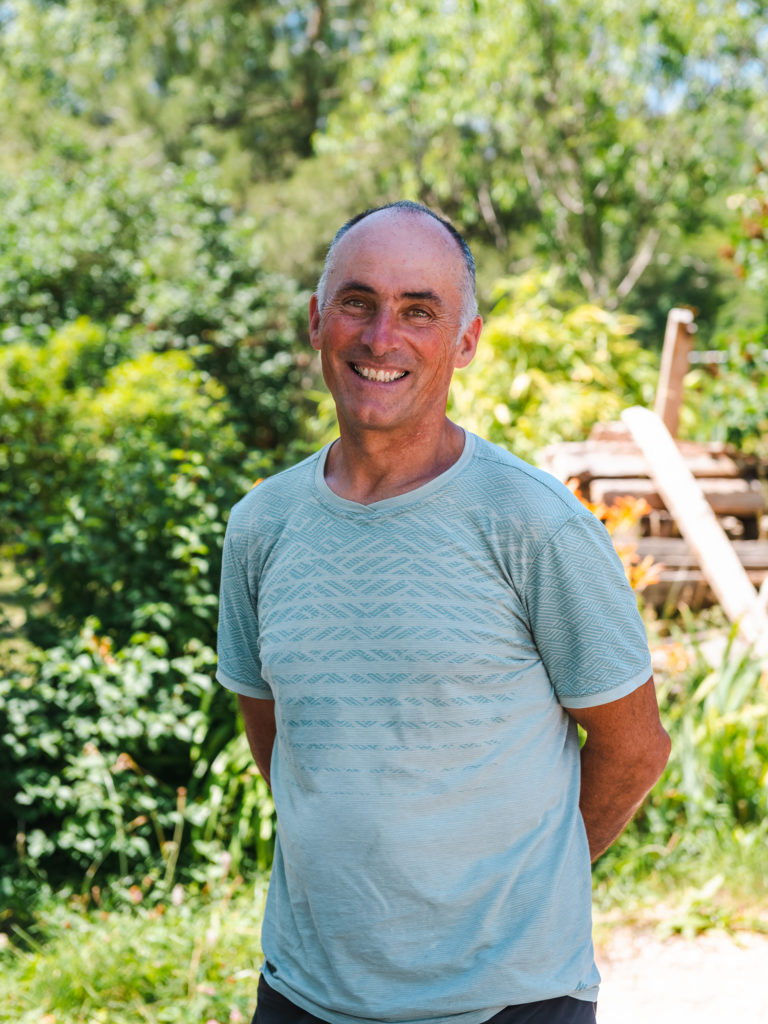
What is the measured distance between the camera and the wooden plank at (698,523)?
15.2 feet

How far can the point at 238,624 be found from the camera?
162 centimetres

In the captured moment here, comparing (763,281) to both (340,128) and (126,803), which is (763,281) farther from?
(340,128)

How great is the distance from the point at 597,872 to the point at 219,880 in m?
1.38

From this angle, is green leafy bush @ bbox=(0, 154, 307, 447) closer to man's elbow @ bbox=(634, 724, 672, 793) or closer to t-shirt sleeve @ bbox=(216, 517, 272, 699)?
t-shirt sleeve @ bbox=(216, 517, 272, 699)

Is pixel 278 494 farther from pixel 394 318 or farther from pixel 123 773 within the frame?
pixel 123 773

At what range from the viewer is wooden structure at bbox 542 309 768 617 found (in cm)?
510

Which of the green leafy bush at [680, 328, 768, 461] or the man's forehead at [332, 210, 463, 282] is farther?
the green leafy bush at [680, 328, 768, 461]

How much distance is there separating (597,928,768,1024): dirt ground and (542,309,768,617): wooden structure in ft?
7.00

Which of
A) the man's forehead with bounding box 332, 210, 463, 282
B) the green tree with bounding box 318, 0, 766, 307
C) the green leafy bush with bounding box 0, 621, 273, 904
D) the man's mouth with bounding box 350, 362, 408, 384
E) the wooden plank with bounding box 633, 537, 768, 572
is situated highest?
the green tree with bounding box 318, 0, 766, 307

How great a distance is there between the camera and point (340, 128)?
12086 millimetres

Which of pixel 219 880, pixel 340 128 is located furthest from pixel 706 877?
pixel 340 128

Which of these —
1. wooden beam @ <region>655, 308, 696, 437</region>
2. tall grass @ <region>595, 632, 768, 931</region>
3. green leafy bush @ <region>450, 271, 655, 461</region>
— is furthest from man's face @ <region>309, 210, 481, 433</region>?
wooden beam @ <region>655, 308, 696, 437</region>

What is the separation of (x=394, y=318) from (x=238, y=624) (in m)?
0.60

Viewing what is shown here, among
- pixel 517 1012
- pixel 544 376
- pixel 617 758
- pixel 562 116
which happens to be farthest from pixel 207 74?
pixel 517 1012
